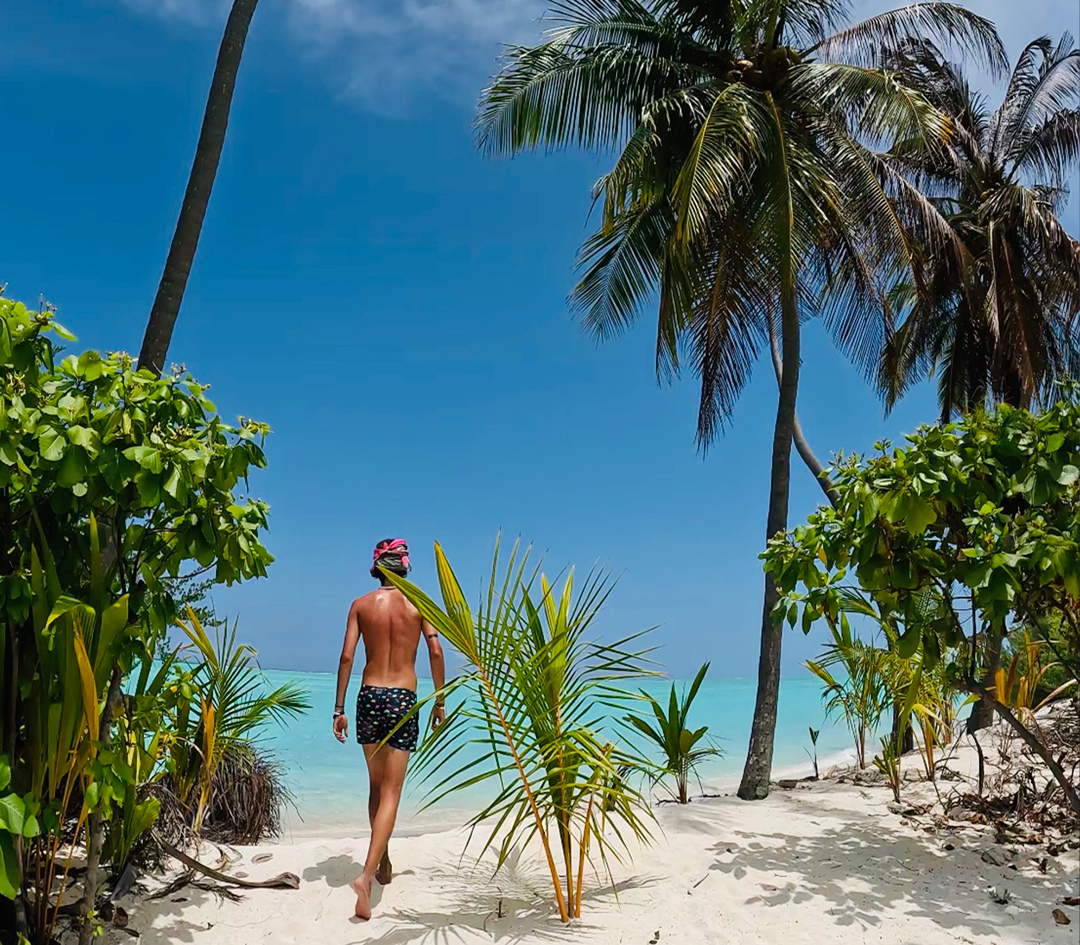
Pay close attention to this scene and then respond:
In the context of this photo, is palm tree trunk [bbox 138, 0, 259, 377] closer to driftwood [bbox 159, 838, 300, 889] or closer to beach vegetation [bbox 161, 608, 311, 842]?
beach vegetation [bbox 161, 608, 311, 842]

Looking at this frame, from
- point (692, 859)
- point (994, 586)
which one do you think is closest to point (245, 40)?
point (994, 586)

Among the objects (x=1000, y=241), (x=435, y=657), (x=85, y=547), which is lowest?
(x=435, y=657)

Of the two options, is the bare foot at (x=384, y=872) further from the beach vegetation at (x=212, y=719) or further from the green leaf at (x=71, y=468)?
the green leaf at (x=71, y=468)

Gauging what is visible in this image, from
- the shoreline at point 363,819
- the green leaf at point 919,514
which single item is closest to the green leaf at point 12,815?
the green leaf at point 919,514

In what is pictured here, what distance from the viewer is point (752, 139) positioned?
8172 mm

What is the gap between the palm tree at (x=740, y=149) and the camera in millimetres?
8570

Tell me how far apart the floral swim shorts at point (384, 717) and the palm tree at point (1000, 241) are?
30.3ft

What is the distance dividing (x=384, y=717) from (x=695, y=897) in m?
1.92

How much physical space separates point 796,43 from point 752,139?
2156 mm

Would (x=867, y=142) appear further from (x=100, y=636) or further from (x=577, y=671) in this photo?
(x=100, y=636)

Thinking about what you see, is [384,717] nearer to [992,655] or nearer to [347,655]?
[347,655]

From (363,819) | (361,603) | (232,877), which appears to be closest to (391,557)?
(361,603)

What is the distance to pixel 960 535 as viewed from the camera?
4703 mm

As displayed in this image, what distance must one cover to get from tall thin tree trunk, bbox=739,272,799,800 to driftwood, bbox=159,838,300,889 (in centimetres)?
427
